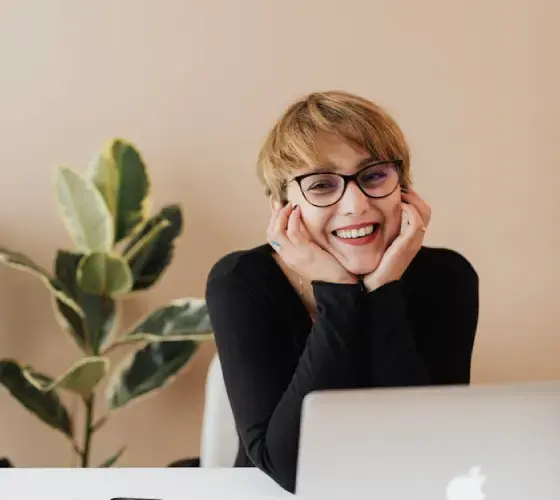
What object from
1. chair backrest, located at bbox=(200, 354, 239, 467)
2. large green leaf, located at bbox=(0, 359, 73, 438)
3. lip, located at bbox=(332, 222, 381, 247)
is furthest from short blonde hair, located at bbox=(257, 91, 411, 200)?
large green leaf, located at bbox=(0, 359, 73, 438)

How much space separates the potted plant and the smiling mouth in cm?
51

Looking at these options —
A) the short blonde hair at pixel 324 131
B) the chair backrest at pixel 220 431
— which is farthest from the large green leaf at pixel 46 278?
the short blonde hair at pixel 324 131

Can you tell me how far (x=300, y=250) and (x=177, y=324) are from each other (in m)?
0.54

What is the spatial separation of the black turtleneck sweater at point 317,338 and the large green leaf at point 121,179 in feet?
1.39

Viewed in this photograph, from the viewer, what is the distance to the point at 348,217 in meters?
0.99

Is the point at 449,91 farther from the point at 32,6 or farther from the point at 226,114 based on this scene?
the point at 32,6

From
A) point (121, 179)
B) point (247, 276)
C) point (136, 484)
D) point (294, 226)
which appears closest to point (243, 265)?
point (247, 276)

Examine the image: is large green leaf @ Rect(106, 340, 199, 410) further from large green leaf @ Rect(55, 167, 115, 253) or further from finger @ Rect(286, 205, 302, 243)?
finger @ Rect(286, 205, 302, 243)

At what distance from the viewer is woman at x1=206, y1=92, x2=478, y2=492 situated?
0.94 metres

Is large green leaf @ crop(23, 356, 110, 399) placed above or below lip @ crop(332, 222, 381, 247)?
below

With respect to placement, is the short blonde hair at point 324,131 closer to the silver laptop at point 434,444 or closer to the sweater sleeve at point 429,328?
the sweater sleeve at point 429,328

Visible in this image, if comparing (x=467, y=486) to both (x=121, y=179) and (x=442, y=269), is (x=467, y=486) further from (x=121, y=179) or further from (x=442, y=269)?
(x=121, y=179)

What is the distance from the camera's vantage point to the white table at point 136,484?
80 cm

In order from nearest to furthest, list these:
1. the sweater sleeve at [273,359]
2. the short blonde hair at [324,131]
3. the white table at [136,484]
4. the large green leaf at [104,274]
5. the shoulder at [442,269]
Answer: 1. the white table at [136,484]
2. the sweater sleeve at [273,359]
3. the short blonde hair at [324,131]
4. the shoulder at [442,269]
5. the large green leaf at [104,274]
